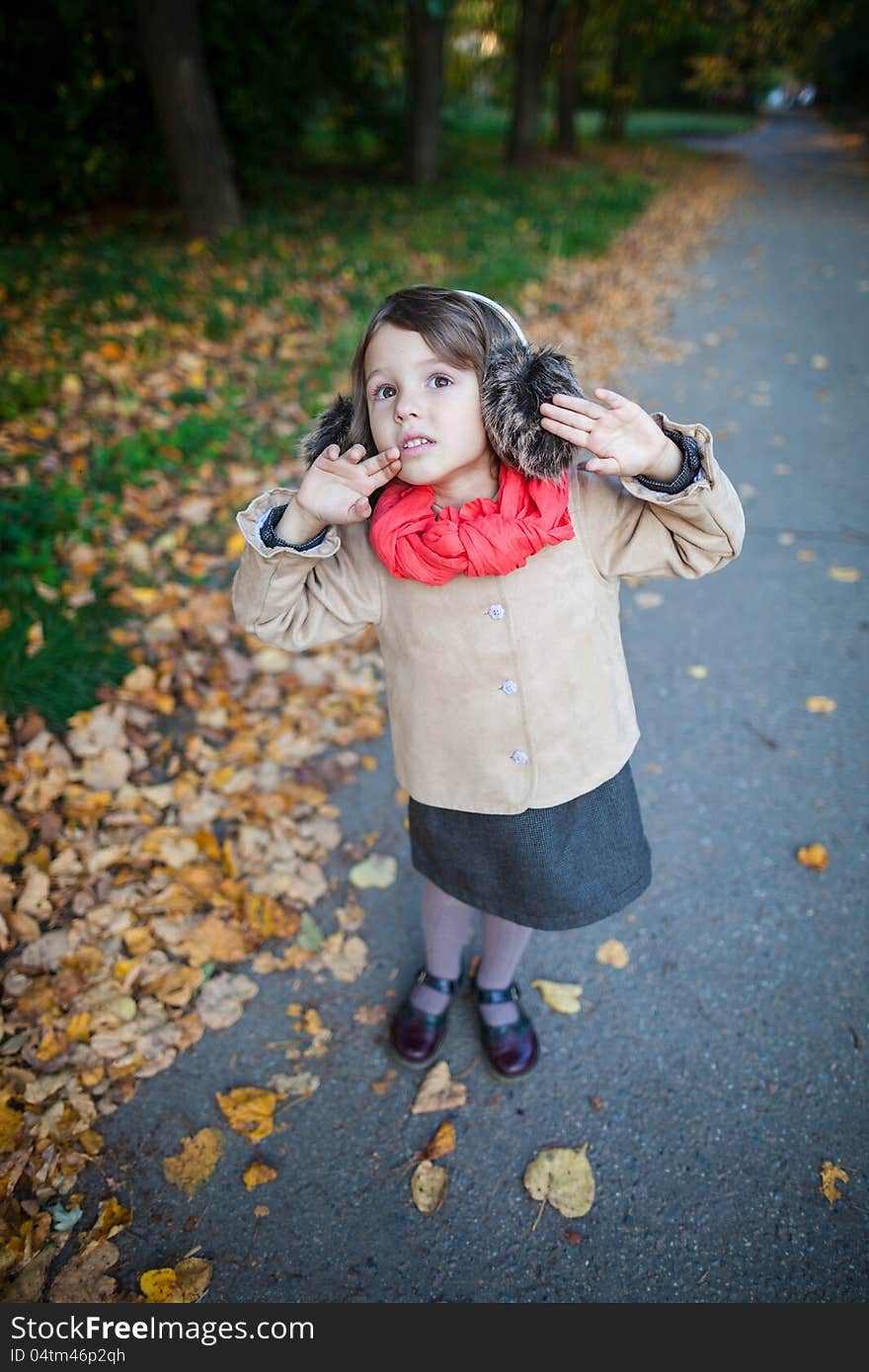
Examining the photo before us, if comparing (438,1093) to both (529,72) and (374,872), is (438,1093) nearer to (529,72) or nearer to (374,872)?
(374,872)

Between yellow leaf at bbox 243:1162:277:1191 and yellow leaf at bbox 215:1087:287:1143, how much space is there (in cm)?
7

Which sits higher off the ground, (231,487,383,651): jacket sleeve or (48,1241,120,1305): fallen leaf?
(231,487,383,651): jacket sleeve

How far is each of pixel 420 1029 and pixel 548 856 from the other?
73cm

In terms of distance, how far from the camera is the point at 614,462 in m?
1.33

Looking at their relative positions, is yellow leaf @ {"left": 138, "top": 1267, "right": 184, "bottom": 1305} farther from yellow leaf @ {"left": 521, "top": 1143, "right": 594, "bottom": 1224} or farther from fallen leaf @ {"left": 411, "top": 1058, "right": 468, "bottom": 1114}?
yellow leaf @ {"left": 521, "top": 1143, "right": 594, "bottom": 1224}

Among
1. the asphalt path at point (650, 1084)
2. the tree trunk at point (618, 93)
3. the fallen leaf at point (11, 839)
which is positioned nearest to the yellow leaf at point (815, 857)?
the asphalt path at point (650, 1084)

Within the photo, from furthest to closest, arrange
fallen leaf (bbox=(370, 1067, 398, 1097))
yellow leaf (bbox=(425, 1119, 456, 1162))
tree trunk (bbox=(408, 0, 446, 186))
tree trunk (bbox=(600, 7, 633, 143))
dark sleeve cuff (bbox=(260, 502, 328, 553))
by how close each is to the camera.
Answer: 1. tree trunk (bbox=(600, 7, 633, 143))
2. tree trunk (bbox=(408, 0, 446, 186))
3. fallen leaf (bbox=(370, 1067, 398, 1097))
4. yellow leaf (bbox=(425, 1119, 456, 1162))
5. dark sleeve cuff (bbox=(260, 502, 328, 553))

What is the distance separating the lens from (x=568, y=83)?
1683 centimetres

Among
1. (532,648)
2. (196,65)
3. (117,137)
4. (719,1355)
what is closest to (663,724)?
(532,648)

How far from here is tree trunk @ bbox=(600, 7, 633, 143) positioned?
19.5 m

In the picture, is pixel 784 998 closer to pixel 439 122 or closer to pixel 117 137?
pixel 117 137

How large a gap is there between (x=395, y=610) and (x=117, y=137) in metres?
9.59

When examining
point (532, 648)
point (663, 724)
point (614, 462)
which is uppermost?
point (614, 462)

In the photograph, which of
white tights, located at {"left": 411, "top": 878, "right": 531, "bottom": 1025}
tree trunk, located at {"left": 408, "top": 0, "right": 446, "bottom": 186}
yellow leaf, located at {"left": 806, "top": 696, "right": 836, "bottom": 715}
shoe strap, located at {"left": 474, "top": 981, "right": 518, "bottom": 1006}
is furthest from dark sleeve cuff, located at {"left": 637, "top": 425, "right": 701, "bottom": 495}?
tree trunk, located at {"left": 408, "top": 0, "right": 446, "bottom": 186}
